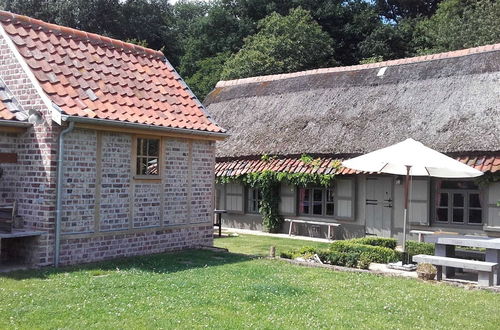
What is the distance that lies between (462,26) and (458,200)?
1521 centimetres

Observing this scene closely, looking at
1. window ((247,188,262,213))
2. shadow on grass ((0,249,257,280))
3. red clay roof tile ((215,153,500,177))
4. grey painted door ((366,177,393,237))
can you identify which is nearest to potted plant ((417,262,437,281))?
shadow on grass ((0,249,257,280))

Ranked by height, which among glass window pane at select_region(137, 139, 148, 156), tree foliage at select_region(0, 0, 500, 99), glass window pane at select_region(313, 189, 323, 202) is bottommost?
glass window pane at select_region(313, 189, 323, 202)

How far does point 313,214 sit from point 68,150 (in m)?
9.21

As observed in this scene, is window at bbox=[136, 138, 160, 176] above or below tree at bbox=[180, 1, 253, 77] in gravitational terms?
below

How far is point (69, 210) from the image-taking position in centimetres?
938

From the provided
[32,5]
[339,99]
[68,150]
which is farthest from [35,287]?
[32,5]

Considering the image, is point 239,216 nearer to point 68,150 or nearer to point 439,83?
point 439,83

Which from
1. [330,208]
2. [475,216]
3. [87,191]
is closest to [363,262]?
[87,191]

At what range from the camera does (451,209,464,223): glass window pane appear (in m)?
14.0

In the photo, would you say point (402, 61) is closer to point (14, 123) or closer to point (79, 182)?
point (79, 182)

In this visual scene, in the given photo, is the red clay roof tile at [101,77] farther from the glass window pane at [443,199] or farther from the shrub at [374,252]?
the glass window pane at [443,199]

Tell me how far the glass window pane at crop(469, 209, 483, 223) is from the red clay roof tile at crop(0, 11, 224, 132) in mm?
6899

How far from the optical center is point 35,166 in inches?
366

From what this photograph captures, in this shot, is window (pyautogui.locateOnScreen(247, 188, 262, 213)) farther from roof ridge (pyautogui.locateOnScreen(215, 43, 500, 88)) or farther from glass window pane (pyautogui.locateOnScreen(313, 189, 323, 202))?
roof ridge (pyautogui.locateOnScreen(215, 43, 500, 88))
